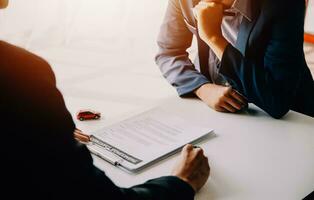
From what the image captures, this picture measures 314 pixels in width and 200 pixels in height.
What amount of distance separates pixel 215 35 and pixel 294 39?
0.23m

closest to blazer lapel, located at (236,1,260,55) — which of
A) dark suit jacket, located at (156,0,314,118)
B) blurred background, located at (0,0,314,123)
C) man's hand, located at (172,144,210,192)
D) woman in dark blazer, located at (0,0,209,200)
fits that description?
dark suit jacket, located at (156,0,314,118)

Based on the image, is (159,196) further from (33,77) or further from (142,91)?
(142,91)

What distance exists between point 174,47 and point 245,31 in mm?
337

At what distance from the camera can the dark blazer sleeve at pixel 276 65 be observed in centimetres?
118

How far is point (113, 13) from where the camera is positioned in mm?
2777

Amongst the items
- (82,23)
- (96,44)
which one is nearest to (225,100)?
(96,44)

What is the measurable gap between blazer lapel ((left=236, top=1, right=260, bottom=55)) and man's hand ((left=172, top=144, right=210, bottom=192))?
466 mm

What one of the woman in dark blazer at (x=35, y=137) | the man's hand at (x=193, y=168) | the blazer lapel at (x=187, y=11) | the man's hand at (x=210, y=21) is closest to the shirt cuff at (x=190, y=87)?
the man's hand at (x=210, y=21)

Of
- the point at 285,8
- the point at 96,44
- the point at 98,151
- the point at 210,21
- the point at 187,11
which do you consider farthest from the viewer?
the point at 96,44

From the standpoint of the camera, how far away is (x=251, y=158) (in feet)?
3.16

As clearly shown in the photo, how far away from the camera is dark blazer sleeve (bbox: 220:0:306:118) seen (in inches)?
46.5

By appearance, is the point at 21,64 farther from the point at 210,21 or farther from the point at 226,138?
the point at 210,21

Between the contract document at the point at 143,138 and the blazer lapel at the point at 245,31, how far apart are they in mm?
321

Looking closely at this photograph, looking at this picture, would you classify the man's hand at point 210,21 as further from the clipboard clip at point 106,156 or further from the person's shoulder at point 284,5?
the clipboard clip at point 106,156
